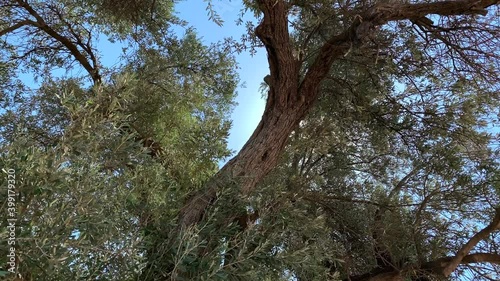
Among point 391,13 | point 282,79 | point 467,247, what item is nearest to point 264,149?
point 282,79

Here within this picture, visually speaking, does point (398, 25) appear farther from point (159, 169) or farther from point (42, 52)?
point (42, 52)

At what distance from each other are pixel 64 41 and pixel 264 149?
3.80 metres

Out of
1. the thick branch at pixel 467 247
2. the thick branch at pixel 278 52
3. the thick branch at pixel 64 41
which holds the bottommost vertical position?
the thick branch at pixel 467 247

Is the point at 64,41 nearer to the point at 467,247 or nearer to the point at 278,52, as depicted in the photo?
the point at 278,52

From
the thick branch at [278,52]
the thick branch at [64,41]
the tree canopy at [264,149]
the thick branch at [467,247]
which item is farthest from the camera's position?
the thick branch at [64,41]

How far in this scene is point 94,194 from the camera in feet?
7.34

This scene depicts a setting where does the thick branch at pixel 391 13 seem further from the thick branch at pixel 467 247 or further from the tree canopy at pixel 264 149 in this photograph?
the thick branch at pixel 467 247

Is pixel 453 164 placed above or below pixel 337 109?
below

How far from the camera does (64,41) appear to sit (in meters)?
6.38

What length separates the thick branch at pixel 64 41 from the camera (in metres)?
6.04

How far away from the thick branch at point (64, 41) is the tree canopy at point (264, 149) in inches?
1.2

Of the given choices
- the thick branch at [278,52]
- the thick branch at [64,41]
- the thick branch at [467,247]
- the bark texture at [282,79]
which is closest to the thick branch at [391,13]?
the bark texture at [282,79]

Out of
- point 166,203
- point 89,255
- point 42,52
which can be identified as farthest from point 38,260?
point 42,52

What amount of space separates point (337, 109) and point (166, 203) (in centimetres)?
354
